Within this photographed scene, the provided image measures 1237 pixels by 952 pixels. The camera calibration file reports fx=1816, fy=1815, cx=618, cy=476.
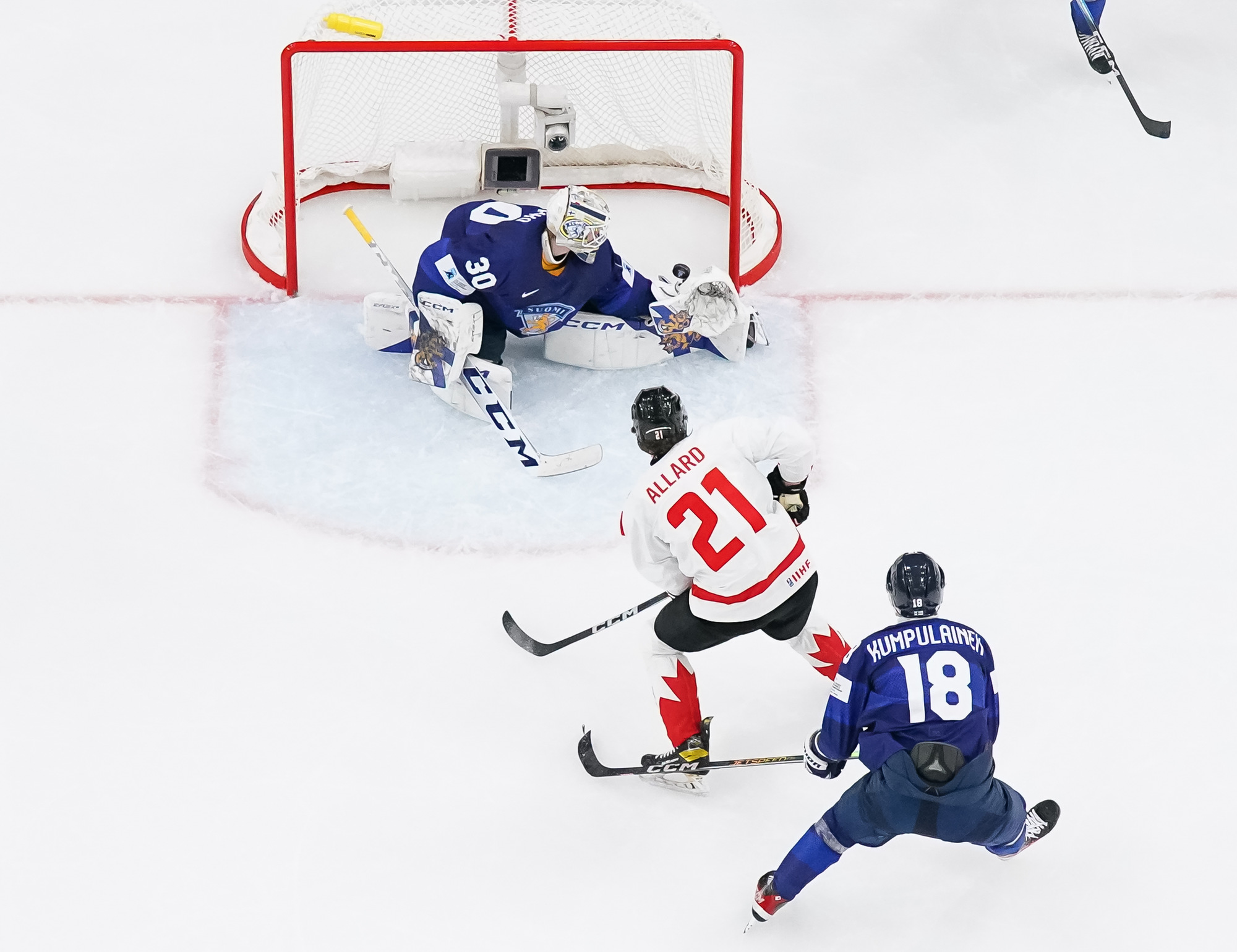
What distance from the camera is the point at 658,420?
3.74 m

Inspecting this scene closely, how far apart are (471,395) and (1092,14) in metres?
2.61

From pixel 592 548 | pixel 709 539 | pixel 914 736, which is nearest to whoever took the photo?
pixel 914 736

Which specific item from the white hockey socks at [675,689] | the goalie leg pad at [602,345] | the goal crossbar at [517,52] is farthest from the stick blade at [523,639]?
the goal crossbar at [517,52]

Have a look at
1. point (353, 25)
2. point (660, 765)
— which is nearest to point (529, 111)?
point (353, 25)

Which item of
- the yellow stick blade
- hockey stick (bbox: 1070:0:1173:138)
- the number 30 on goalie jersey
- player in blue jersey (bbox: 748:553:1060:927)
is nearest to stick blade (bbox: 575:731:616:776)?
the number 30 on goalie jersey

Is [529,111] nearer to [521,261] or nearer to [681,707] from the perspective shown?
[521,261]

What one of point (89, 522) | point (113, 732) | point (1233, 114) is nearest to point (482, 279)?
point (89, 522)

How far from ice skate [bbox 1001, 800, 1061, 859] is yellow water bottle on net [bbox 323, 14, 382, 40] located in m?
2.73

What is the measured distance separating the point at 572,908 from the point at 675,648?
58cm

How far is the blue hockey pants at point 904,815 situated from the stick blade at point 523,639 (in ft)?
2.88

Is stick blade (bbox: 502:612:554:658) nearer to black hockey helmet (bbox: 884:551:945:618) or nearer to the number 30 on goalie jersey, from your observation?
the number 30 on goalie jersey

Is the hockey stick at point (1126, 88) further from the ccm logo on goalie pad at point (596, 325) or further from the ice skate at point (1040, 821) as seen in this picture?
the ice skate at point (1040, 821)

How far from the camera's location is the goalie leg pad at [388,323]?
5004 millimetres

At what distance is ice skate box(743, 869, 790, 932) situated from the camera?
3629 mm
